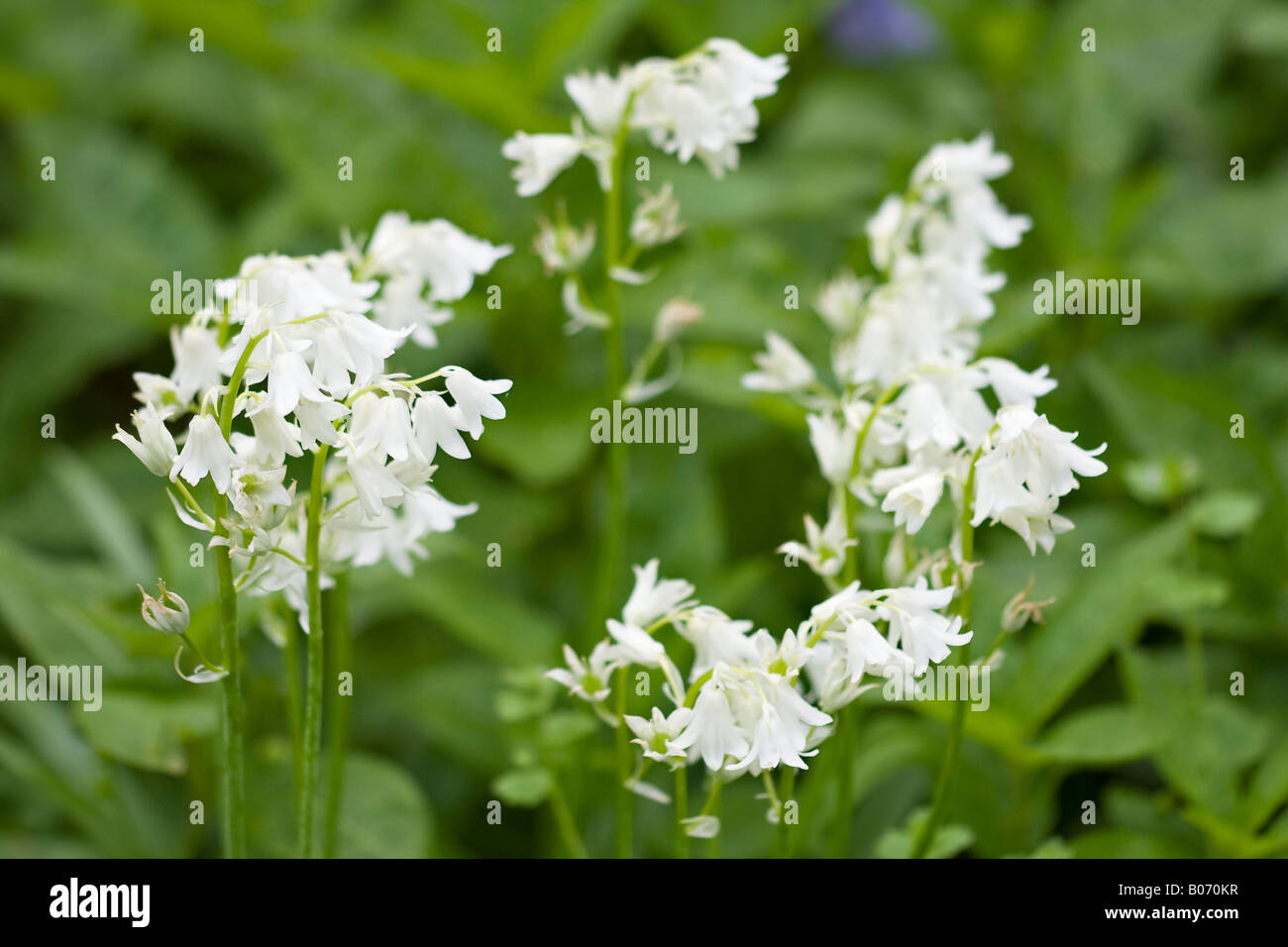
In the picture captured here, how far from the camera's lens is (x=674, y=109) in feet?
4.84

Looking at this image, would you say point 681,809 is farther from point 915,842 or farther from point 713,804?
point 915,842

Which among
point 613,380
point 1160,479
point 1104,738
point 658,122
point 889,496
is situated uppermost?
point 658,122

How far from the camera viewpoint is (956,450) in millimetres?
1402

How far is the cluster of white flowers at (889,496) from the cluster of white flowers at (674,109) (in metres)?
0.26

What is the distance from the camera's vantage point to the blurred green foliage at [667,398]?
5.88 feet

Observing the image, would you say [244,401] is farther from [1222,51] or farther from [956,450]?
[1222,51]

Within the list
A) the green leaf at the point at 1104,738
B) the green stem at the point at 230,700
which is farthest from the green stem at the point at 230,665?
the green leaf at the point at 1104,738

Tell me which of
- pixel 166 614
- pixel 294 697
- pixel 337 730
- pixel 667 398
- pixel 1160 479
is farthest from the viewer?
pixel 667 398

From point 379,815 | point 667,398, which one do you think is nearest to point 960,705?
point 379,815

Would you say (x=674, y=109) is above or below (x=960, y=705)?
above

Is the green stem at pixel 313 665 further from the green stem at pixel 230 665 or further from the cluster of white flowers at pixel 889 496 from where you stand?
the cluster of white flowers at pixel 889 496

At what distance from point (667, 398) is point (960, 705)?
51.9 inches

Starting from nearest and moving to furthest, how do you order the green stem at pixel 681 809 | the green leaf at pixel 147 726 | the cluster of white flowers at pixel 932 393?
1. the cluster of white flowers at pixel 932 393
2. the green stem at pixel 681 809
3. the green leaf at pixel 147 726
